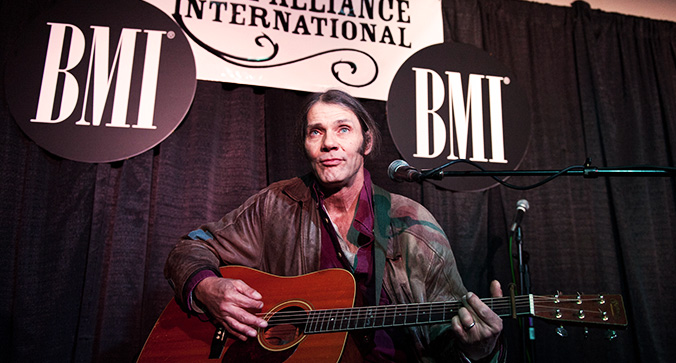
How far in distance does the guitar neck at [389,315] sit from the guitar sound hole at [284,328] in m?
0.04

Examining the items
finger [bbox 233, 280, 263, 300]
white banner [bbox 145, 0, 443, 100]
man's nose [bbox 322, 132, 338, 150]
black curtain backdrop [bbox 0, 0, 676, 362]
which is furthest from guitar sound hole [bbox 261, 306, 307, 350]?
white banner [bbox 145, 0, 443, 100]

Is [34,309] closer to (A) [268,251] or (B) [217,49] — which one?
(A) [268,251]

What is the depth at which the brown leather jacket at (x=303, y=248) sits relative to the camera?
2.02m

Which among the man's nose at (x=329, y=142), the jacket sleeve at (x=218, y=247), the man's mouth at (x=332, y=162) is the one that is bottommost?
the jacket sleeve at (x=218, y=247)

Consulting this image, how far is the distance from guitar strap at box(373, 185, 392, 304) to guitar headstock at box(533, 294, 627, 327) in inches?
26.8

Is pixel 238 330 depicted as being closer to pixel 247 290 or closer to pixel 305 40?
pixel 247 290

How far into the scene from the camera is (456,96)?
3033 millimetres

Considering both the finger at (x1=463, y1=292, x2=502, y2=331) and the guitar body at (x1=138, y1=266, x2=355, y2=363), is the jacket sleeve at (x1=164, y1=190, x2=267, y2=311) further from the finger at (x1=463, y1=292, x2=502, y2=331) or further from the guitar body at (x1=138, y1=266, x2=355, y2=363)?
the finger at (x1=463, y1=292, x2=502, y2=331)

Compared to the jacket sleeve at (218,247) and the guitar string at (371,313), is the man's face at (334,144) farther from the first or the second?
the guitar string at (371,313)

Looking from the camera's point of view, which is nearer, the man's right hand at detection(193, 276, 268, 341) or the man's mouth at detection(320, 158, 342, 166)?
the man's right hand at detection(193, 276, 268, 341)

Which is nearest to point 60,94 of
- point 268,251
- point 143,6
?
point 143,6

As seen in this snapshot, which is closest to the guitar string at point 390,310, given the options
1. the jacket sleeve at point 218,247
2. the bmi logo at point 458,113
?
the jacket sleeve at point 218,247

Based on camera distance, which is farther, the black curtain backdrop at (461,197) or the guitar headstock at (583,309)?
the black curtain backdrop at (461,197)

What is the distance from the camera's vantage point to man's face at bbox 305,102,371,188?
7.40 ft
